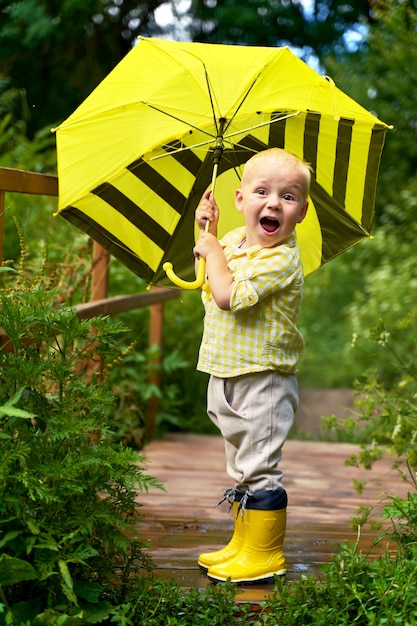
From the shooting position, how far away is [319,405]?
836 cm

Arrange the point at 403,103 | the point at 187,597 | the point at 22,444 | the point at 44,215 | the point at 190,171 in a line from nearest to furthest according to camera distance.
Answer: the point at 22,444
the point at 187,597
the point at 190,171
the point at 44,215
the point at 403,103

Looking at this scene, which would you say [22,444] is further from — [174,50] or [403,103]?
[403,103]

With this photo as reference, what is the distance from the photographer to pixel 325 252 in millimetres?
3293

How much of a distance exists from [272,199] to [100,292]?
1.67m

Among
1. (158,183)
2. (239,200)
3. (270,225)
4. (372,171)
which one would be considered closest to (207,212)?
(239,200)

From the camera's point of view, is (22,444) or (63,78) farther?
(63,78)

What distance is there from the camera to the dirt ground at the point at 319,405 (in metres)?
7.96

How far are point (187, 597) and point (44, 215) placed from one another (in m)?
3.52

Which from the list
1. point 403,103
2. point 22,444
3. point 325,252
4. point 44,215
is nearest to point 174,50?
point 325,252

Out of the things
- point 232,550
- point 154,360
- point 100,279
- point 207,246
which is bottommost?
point 232,550

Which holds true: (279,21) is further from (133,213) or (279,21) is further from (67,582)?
(67,582)

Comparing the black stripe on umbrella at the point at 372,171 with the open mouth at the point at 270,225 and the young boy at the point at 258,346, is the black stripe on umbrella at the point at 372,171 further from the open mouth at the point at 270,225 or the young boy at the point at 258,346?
the open mouth at the point at 270,225

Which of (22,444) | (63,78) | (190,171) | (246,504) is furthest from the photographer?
(63,78)

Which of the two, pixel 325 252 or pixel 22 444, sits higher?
pixel 325 252
